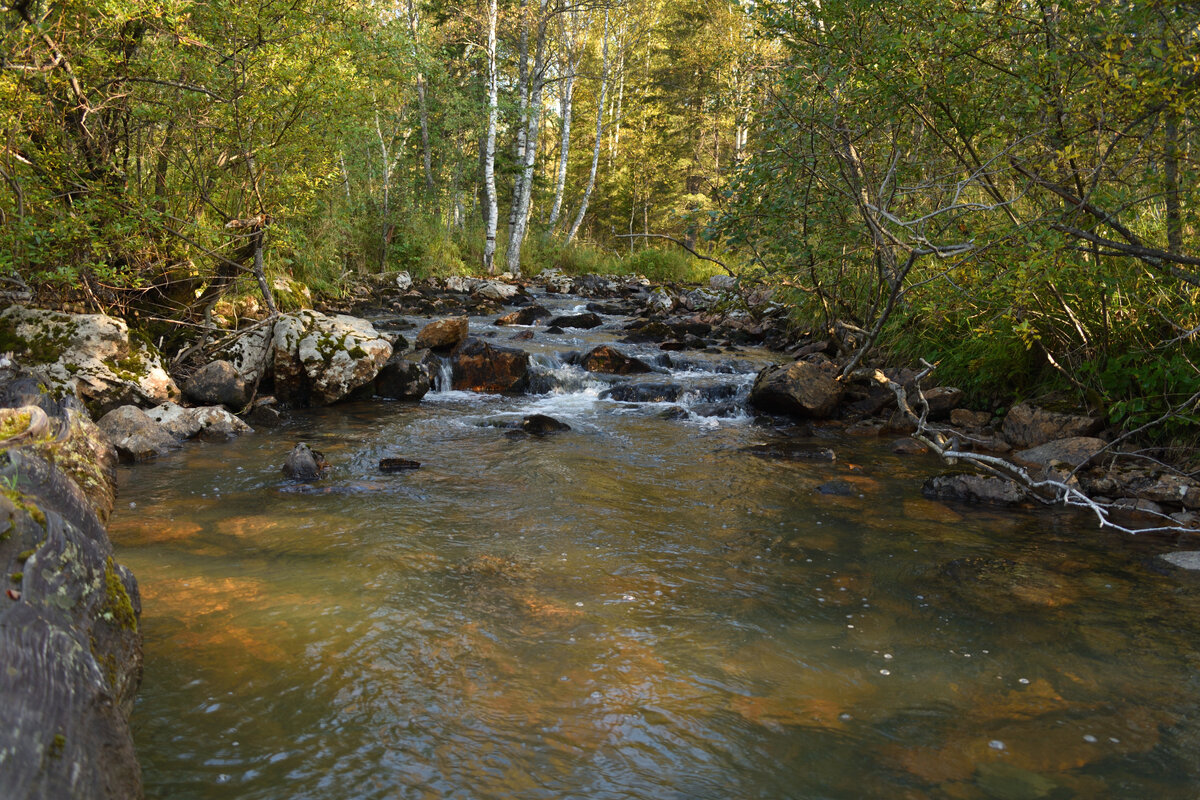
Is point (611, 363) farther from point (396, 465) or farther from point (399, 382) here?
point (396, 465)

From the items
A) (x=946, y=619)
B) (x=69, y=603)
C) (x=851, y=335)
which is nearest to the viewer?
(x=69, y=603)

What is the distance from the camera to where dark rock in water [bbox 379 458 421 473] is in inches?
273

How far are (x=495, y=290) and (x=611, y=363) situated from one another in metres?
8.93

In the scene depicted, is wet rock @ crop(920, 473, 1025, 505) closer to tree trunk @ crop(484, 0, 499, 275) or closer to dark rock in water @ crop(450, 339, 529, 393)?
dark rock in water @ crop(450, 339, 529, 393)

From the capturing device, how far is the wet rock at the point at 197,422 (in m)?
7.80

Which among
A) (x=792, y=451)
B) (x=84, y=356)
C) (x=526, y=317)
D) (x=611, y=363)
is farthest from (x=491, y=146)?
(x=792, y=451)

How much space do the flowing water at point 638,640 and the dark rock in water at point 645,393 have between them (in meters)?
3.80

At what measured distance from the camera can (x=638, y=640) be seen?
3.91 metres

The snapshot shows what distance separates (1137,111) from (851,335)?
22.8 feet

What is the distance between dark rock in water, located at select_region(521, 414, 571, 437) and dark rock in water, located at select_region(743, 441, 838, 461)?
2184mm

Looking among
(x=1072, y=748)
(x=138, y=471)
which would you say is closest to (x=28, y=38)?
(x=138, y=471)

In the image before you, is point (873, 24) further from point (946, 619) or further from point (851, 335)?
point (946, 619)

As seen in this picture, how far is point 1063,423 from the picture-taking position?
747 cm

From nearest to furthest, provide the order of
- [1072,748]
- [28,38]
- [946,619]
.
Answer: [1072,748]
[946,619]
[28,38]
